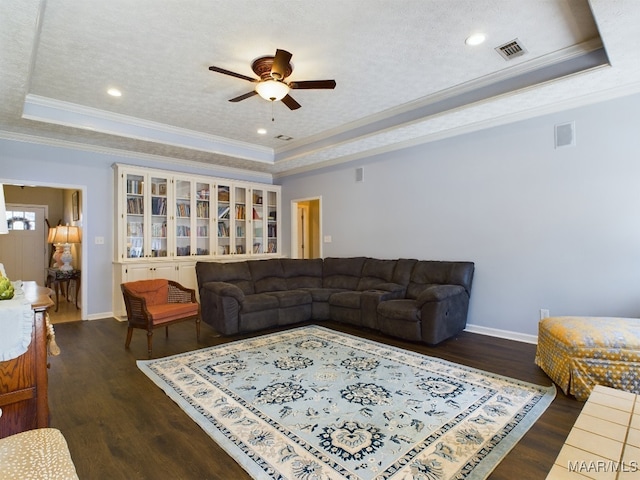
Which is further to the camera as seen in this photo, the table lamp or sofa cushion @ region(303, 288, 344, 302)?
the table lamp

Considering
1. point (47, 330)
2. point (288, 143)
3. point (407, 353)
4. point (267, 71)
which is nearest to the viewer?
point (47, 330)

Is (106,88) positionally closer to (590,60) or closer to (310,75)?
(310,75)

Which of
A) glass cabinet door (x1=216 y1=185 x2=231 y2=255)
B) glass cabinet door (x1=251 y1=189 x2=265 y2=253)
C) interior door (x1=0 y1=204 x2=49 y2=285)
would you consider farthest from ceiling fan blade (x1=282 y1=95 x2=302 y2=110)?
interior door (x1=0 y1=204 x2=49 y2=285)

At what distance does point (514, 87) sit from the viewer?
3.30 meters

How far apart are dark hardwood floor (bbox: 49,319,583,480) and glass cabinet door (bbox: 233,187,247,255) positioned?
9.24 feet

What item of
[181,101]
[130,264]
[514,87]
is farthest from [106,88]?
[514,87]

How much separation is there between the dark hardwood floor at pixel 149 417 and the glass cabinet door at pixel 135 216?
1.68m

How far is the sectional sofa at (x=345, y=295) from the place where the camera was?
3885mm

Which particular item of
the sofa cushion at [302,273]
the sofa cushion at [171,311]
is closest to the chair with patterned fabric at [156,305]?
the sofa cushion at [171,311]

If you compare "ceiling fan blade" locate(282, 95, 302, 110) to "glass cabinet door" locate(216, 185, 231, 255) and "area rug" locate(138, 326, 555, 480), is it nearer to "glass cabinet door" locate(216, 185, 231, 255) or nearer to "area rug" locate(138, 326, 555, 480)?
"area rug" locate(138, 326, 555, 480)

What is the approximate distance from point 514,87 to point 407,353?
2874 mm

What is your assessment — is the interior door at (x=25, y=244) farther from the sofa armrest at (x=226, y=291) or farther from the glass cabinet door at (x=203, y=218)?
the sofa armrest at (x=226, y=291)

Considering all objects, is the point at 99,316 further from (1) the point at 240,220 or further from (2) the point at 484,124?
(2) the point at 484,124

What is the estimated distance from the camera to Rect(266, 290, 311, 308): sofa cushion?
15.3ft
